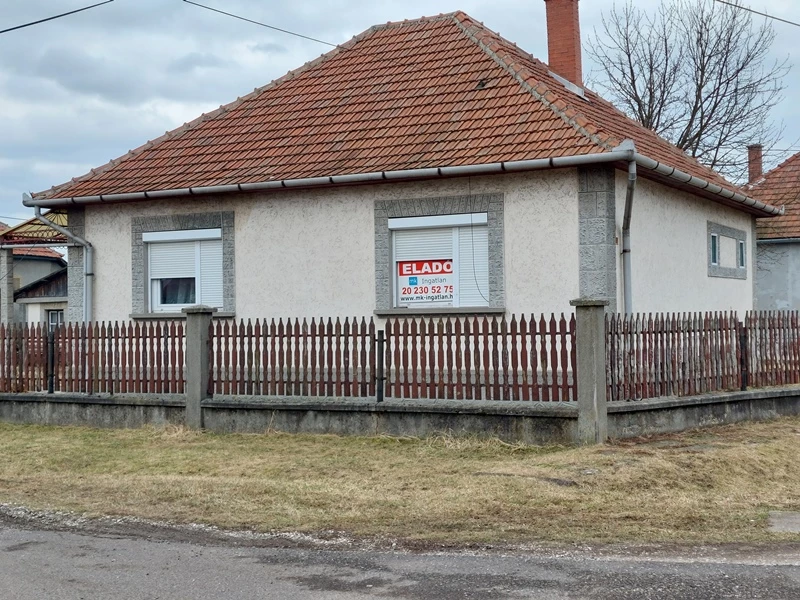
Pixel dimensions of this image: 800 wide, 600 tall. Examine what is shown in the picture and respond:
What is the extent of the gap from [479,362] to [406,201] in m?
3.70

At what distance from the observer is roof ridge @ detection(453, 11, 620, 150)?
1332 cm

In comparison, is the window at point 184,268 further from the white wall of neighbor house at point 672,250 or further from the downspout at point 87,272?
the white wall of neighbor house at point 672,250

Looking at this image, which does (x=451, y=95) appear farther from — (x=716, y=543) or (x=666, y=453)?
(x=716, y=543)

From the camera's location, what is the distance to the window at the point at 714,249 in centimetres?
1809

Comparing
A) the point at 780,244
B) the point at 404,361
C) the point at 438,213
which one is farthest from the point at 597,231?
the point at 780,244

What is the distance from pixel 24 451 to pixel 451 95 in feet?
26.8

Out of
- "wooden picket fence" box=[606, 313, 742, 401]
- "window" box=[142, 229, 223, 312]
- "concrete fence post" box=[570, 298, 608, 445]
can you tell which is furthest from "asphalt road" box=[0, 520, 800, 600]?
"window" box=[142, 229, 223, 312]

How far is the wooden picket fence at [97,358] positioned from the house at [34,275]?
2673cm

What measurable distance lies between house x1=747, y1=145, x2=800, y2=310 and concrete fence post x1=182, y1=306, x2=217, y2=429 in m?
17.3

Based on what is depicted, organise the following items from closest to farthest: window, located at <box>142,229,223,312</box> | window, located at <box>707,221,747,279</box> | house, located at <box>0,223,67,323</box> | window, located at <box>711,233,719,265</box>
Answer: window, located at <box>142,229,223,312</box> < window, located at <box>707,221,747,279</box> < window, located at <box>711,233,719,265</box> < house, located at <box>0,223,67,323</box>

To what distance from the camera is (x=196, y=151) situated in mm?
16797

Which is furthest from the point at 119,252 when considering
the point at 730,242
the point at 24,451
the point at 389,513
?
the point at 730,242

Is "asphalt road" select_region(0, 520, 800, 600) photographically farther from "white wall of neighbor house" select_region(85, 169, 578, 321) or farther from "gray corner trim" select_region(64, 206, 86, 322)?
"gray corner trim" select_region(64, 206, 86, 322)

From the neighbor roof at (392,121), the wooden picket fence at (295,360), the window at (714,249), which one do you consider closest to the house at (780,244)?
the neighbor roof at (392,121)
